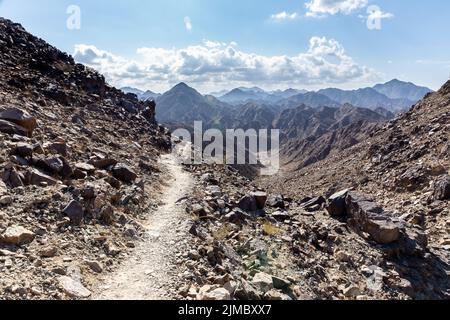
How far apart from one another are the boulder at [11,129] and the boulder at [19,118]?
412mm

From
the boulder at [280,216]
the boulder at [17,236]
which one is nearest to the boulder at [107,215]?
the boulder at [17,236]

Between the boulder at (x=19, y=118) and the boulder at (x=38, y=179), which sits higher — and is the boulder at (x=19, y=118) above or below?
above

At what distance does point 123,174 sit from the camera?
719 inches

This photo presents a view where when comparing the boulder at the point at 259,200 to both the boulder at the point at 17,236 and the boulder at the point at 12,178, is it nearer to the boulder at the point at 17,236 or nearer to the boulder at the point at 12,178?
the boulder at the point at 12,178

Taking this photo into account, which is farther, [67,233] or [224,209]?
[224,209]

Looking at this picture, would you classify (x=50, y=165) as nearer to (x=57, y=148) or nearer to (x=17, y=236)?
(x=57, y=148)

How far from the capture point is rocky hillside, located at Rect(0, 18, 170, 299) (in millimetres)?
9281

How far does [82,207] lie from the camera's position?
1253 cm

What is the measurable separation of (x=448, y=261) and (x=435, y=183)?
6.68 m

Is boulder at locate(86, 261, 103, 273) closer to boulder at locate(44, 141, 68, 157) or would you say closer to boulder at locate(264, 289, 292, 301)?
boulder at locate(264, 289, 292, 301)

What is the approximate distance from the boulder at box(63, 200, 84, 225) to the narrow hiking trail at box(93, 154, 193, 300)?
2.18 m

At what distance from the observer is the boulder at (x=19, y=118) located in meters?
16.8
